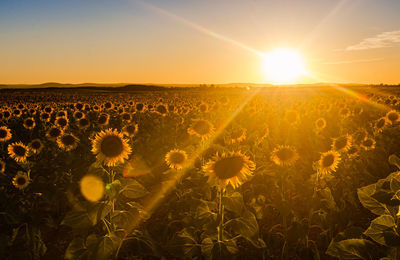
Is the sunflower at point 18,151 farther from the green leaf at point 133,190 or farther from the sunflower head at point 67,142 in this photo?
the green leaf at point 133,190

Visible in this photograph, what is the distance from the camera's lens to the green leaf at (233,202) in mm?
3007

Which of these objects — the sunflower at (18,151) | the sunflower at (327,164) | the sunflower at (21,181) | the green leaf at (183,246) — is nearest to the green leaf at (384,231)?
the green leaf at (183,246)

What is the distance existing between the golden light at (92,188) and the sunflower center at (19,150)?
5.33m

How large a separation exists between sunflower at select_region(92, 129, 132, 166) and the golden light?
82 cm

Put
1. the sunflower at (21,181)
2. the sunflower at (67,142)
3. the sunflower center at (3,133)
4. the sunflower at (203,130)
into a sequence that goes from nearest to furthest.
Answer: the sunflower at (21,181) → the sunflower at (203,130) → the sunflower at (67,142) → the sunflower center at (3,133)

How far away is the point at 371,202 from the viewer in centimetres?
259

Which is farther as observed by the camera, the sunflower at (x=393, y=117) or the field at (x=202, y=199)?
the sunflower at (x=393, y=117)

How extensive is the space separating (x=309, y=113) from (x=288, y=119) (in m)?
4.13

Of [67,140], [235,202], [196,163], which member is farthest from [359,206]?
[67,140]

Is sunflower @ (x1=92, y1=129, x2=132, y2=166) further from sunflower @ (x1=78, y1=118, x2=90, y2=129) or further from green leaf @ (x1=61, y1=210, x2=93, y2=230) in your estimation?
sunflower @ (x1=78, y1=118, x2=90, y2=129)

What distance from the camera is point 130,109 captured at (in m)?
15.0

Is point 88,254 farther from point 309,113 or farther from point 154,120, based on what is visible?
point 309,113

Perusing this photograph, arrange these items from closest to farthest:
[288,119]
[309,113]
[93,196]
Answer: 1. [93,196]
2. [288,119]
3. [309,113]

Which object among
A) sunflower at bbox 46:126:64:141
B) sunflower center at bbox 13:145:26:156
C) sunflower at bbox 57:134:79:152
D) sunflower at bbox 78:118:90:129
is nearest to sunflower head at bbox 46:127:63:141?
sunflower at bbox 46:126:64:141
